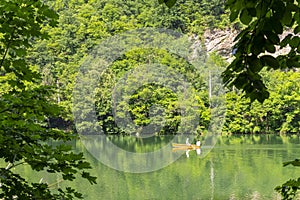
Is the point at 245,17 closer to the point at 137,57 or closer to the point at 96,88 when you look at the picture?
the point at 96,88

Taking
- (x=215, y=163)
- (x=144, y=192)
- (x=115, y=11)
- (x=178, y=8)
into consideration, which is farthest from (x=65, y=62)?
(x=144, y=192)

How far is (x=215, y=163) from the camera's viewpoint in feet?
42.8

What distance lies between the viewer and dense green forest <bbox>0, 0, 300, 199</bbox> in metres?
1.29

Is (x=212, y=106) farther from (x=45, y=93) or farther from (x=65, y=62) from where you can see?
(x=45, y=93)

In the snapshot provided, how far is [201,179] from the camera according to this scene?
10.5 metres

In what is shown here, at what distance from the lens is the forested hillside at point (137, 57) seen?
24.4 meters

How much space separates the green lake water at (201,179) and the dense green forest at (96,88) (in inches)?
59.2

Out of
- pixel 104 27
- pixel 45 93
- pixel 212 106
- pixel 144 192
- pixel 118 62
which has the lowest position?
pixel 144 192

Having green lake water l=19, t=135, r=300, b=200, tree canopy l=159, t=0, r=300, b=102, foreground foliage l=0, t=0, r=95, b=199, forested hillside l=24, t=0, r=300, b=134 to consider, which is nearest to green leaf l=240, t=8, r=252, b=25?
tree canopy l=159, t=0, r=300, b=102

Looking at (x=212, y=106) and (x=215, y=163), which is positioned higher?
(x=212, y=106)

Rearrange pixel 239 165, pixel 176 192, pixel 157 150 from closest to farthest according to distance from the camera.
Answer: pixel 176 192
pixel 239 165
pixel 157 150

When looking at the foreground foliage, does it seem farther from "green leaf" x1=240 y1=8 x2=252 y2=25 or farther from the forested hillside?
the forested hillside

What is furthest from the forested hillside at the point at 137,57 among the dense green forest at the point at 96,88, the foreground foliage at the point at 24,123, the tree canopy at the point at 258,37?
the tree canopy at the point at 258,37

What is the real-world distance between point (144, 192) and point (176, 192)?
0.58 meters
